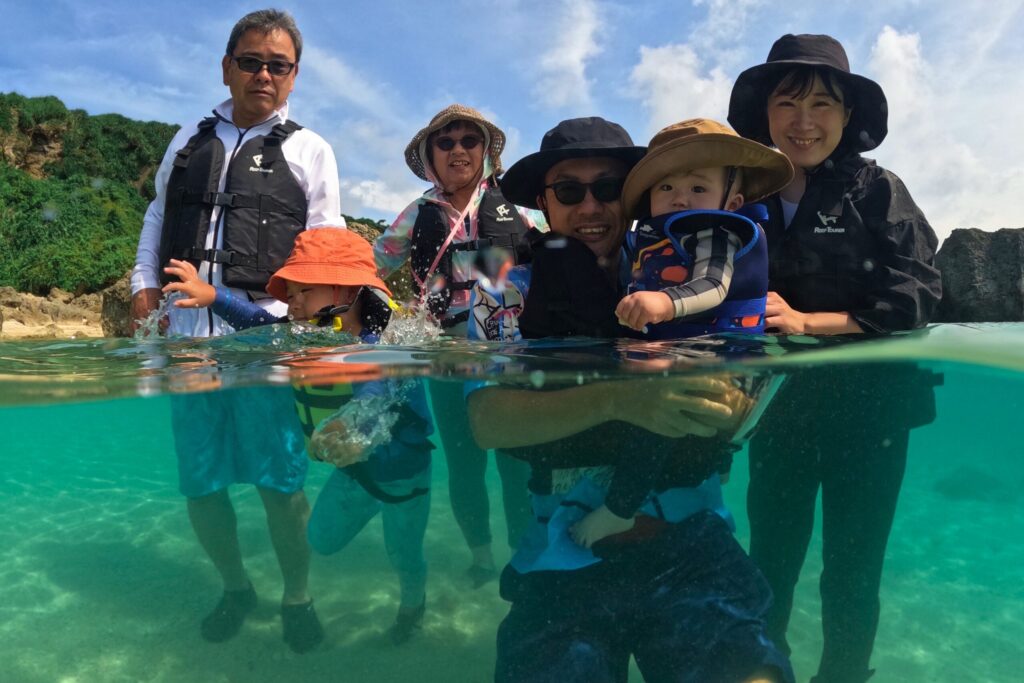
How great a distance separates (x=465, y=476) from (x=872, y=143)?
373 centimetres

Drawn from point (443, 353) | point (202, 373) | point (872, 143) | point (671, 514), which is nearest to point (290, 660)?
point (202, 373)

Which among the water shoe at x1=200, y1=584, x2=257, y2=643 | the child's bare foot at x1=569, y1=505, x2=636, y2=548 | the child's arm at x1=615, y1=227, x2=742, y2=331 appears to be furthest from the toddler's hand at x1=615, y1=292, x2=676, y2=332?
the water shoe at x1=200, y1=584, x2=257, y2=643

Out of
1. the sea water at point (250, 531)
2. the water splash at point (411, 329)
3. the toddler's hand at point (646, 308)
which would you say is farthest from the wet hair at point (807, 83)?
the water splash at point (411, 329)

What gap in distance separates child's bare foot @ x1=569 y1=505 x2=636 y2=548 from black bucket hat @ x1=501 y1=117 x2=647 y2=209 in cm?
183

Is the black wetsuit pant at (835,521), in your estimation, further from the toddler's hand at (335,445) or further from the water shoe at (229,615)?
the water shoe at (229,615)

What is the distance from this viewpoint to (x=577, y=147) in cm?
334

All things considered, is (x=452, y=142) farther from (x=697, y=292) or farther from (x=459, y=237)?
(x=697, y=292)

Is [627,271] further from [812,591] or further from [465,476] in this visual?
[812,591]

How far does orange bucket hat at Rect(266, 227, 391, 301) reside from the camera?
445 centimetres

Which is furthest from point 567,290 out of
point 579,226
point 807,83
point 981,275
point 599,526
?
point 981,275

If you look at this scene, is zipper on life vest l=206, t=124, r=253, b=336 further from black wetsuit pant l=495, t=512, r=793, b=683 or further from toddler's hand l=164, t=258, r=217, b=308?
black wetsuit pant l=495, t=512, r=793, b=683

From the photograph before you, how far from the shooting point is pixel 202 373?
4.21m

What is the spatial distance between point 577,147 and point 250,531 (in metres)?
3.70

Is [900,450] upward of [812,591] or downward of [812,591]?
upward
